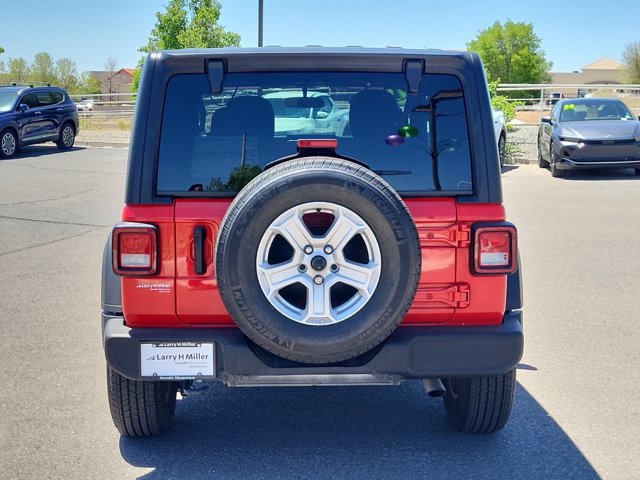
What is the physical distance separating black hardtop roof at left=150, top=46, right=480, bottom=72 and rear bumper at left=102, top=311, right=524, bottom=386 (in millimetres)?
1149

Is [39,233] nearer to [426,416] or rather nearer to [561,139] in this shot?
[426,416]

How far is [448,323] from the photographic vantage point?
12.8ft

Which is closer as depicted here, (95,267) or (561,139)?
(95,267)

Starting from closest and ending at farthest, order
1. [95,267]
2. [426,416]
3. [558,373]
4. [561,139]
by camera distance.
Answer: [426,416] → [558,373] → [95,267] → [561,139]

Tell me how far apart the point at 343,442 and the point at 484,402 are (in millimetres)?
719

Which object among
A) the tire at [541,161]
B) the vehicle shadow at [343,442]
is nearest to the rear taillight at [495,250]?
the vehicle shadow at [343,442]

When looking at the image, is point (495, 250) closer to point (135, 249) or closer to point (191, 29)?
point (135, 249)

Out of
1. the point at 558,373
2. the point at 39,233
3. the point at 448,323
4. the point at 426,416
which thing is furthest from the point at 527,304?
the point at 39,233

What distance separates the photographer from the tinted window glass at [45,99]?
24.1 meters

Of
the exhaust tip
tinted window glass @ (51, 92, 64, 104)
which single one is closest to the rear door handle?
the exhaust tip

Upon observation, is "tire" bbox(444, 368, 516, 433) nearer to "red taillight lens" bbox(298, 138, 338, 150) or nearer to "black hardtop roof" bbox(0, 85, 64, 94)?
"red taillight lens" bbox(298, 138, 338, 150)

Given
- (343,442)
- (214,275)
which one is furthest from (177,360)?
(343,442)

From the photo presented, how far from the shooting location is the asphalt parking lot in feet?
13.4

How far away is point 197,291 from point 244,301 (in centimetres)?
39
